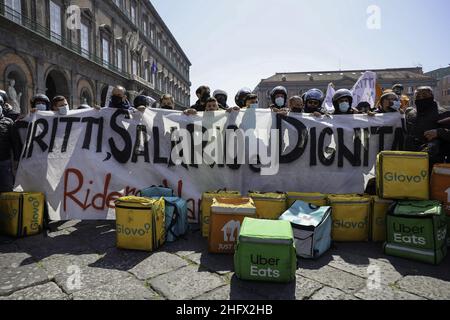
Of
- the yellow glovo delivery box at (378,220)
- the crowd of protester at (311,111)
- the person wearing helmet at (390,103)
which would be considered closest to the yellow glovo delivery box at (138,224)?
the crowd of protester at (311,111)

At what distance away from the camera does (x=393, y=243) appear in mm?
3244

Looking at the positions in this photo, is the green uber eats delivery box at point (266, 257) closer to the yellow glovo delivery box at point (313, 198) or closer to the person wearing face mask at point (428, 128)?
the yellow glovo delivery box at point (313, 198)

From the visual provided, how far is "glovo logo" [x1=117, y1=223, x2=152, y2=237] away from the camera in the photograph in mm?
3297

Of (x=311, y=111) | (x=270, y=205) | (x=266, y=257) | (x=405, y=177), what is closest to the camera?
(x=266, y=257)

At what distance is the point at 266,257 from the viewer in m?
2.55

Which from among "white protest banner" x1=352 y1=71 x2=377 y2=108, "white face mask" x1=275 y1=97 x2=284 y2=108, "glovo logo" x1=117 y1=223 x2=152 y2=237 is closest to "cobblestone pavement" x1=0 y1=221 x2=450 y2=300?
"glovo logo" x1=117 y1=223 x2=152 y2=237

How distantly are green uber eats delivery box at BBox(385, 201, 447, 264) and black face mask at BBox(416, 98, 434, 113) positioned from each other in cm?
148

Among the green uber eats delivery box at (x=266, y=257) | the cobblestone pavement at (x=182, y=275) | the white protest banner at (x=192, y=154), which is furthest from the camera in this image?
the white protest banner at (x=192, y=154)

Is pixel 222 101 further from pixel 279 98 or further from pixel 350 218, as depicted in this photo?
pixel 350 218

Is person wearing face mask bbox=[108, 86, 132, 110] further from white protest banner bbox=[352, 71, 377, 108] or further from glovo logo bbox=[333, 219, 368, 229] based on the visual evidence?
white protest banner bbox=[352, 71, 377, 108]

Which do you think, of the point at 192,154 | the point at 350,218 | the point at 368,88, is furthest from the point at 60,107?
the point at 368,88

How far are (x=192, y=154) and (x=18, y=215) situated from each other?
252 cm

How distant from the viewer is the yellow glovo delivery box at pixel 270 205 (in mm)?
3768
